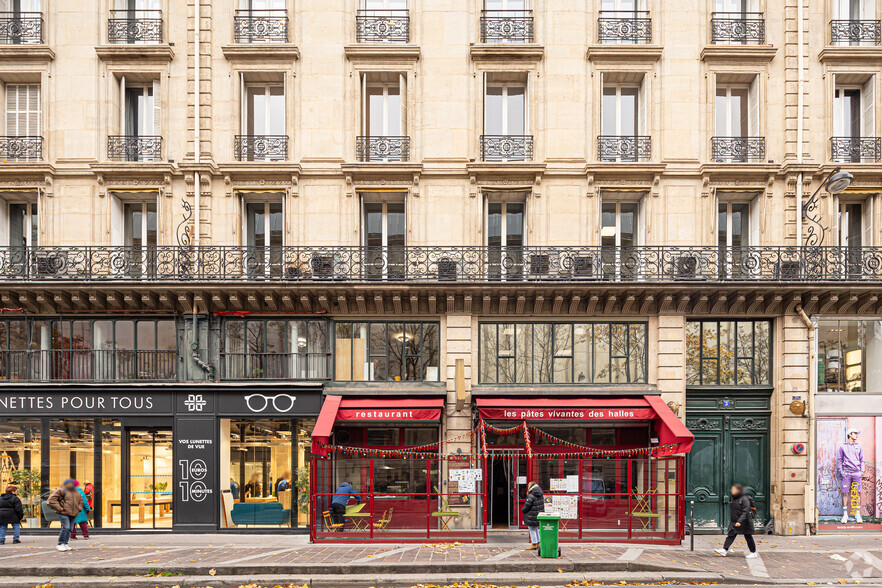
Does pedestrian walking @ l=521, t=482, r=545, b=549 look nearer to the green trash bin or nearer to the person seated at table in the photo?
the green trash bin

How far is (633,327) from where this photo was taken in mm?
16797

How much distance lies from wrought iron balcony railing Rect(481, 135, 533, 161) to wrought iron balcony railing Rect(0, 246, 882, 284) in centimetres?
250

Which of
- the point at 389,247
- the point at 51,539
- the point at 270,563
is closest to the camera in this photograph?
the point at 270,563

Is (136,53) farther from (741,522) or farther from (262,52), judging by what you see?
(741,522)

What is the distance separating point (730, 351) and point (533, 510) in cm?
712

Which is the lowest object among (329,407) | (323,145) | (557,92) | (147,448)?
(147,448)

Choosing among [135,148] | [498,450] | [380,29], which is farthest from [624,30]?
[135,148]

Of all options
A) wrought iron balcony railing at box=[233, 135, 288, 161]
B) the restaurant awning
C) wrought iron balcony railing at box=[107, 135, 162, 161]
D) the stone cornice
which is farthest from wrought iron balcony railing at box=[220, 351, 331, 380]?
the stone cornice

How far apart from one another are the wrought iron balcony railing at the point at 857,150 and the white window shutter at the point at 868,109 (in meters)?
0.29

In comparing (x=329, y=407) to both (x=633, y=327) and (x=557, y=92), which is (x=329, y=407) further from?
(x=557, y=92)

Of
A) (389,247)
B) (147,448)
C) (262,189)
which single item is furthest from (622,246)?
(147,448)

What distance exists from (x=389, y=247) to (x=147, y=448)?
26.4 ft

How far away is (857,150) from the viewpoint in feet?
55.7

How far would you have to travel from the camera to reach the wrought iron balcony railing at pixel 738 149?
55.7 ft
